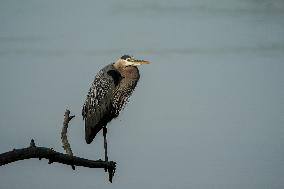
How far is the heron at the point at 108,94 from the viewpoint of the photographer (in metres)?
13.3

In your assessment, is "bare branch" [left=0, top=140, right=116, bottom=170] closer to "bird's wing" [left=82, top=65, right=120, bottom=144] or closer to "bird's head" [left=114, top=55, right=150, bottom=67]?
"bird's wing" [left=82, top=65, right=120, bottom=144]

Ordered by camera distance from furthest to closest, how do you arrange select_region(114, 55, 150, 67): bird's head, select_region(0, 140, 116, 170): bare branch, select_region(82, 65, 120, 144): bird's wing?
select_region(114, 55, 150, 67): bird's head, select_region(82, 65, 120, 144): bird's wing, select_region(0, 140, 116, 170): bare branch

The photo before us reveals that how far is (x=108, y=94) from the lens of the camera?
44.1 ft

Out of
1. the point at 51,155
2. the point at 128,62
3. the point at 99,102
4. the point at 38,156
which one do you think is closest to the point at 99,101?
the point at 99,102

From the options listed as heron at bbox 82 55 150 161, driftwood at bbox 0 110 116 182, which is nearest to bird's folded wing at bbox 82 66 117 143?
heron at bbox 82 55 150 161

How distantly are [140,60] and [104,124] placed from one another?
196cm

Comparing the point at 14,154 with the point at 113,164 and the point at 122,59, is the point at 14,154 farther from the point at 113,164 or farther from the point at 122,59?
the point at 122,59

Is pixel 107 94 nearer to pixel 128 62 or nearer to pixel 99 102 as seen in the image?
pixel 99 102

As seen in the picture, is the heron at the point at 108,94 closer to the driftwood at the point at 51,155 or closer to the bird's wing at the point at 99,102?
the bird's wing at the point at 99,102

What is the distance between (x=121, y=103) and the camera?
44.7 feet

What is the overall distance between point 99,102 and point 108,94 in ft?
1.02

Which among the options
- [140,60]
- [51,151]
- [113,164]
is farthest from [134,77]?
[51,151]

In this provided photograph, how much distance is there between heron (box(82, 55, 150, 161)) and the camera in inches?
524

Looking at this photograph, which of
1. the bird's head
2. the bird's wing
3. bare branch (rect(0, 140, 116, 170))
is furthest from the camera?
the bird's head
